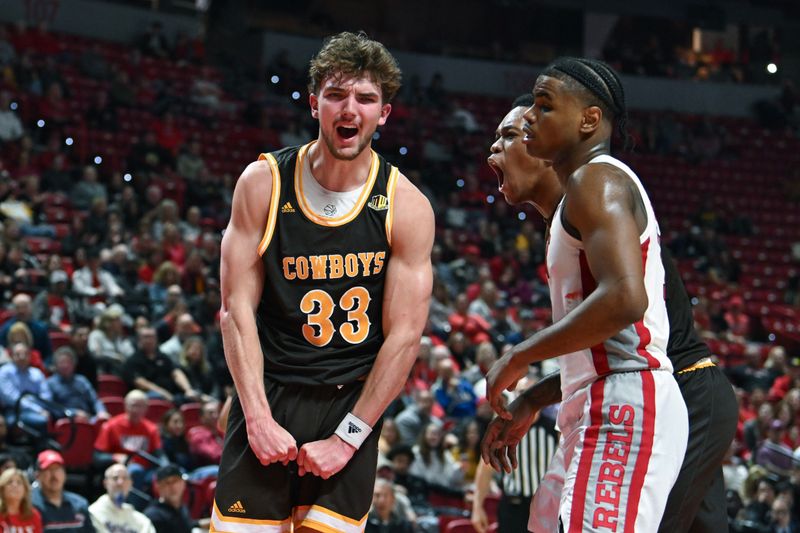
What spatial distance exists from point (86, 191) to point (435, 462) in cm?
707

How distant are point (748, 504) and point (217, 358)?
5.51m

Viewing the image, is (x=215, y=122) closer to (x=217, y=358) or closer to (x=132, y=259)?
(x=132, y=259)

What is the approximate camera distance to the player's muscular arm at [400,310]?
402cm

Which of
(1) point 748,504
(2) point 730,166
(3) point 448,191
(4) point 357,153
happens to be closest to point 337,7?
(3) point 448,191

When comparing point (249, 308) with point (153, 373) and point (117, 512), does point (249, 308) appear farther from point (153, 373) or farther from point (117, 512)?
point (153, 373)

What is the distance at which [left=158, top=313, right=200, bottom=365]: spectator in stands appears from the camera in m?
12.1

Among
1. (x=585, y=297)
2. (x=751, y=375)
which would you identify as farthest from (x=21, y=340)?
(x=751, y=375)

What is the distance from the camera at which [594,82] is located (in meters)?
3.60

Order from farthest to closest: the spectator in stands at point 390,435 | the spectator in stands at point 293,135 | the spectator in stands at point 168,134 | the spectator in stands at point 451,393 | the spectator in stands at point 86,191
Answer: the spectator in stands at point 293,135 < the spectator in stands at point 168,134 < the spectator in stands at point 86,191 < the spectator in stands at point 451,393 < the spectator in stands at point 390,435

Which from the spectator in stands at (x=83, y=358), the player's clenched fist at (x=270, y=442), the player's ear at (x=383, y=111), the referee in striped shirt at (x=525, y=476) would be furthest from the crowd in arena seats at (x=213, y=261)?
the player's ear at (x=383, y=111)

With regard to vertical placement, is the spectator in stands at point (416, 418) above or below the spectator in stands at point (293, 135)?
below

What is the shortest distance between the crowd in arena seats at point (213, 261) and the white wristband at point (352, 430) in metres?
5.22

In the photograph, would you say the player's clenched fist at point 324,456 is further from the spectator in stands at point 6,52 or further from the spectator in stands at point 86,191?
the spectator in stands at point 6,52

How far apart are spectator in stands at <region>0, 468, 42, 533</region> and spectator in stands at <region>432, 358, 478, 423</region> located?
6024 millimetres
